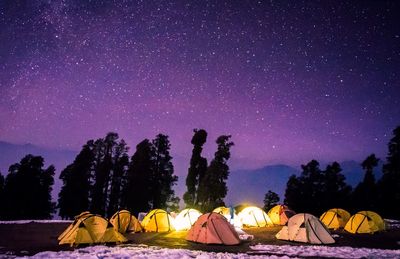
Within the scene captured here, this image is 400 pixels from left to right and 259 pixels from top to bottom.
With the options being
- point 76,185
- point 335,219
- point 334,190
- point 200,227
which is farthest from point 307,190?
point 200,227

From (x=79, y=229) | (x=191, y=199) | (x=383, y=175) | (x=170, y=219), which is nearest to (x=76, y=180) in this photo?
(x=191, y=199)

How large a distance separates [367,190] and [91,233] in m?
51.4

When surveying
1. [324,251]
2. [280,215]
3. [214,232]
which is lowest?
[324,251]

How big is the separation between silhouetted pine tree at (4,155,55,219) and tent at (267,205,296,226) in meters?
36.8

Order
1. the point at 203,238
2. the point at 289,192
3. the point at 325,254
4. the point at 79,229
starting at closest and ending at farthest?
the point at 325,254, the point at 79,229, the point at 203,238, the point at 289,192

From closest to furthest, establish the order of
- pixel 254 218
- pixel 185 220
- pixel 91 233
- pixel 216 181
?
pixel 91 233 < pixel 185 220 < pixel 254 218 < pixel 216 181

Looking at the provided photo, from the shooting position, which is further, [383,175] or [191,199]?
[383,175]

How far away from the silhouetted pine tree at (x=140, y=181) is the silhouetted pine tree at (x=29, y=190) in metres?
12.5

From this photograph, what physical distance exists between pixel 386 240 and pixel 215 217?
11.4 metres

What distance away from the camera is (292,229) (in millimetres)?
20906

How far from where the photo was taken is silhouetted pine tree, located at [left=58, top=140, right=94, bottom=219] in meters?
54.3

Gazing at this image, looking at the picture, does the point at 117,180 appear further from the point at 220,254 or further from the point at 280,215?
the point at 220,254

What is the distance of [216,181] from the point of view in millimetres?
45625

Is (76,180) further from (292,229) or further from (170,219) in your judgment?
(292,229)
